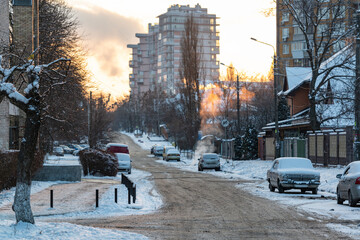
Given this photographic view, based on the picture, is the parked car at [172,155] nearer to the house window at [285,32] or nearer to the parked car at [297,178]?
the parked car at [297,178]

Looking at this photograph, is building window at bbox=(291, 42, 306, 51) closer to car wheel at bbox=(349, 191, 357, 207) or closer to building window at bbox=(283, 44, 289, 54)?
building window at bbox=(283, 44, 289, 54)

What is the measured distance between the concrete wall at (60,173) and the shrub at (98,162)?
16.6 feet

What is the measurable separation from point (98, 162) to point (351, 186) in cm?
2490

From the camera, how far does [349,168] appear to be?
2206 centimetres

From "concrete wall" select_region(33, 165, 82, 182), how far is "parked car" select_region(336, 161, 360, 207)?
18.5 m

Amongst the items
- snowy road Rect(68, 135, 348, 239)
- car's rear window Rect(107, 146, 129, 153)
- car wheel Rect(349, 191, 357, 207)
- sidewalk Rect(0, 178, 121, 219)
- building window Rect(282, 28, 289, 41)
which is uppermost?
building window Rect(282, 28, 289, 41)

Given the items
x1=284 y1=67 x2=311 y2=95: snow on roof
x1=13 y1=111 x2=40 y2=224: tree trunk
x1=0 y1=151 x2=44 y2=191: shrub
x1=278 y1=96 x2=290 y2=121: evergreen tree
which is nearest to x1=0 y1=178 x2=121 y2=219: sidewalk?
x1=0 y1=151 x2=44 y2=191: shrub

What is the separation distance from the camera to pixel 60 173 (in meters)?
36.6

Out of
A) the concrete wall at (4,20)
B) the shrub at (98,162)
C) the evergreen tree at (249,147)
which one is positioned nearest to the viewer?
the concrete wall at (4,20)

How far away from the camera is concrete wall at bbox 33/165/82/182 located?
36.0m

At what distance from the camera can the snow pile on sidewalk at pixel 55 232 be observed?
41.4 feet

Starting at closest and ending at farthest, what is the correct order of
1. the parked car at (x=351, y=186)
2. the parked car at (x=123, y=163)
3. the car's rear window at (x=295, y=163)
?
1. the parked car at (x=351, y=186)
2. the car's rear window at (x=295, y=163)
3. the parked car at (x=123, y=163)

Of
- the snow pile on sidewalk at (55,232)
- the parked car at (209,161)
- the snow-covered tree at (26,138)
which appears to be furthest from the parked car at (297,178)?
the parked car at (209,161)

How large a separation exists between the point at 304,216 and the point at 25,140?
806cm
